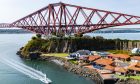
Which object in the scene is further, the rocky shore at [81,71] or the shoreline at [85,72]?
the rocky shore at [81,71]

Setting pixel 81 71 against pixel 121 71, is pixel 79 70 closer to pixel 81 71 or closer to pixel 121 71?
pixel 81 71

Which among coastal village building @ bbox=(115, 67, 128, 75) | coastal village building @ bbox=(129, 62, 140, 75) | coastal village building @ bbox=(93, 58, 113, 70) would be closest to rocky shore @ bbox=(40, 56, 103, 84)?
coastal village building @ bbox=(93, 58, 113, 70)

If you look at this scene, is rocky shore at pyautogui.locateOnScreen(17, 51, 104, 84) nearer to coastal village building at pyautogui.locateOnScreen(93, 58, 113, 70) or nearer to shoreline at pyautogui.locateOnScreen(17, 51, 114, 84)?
shoreline at pyautogui.locateOnScreen(17, 51, 114, 84)

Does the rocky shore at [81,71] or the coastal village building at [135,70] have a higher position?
the coastal village building at [135,70]

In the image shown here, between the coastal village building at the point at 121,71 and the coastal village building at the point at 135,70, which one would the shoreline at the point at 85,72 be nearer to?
the coastal village building at the point at 121,71

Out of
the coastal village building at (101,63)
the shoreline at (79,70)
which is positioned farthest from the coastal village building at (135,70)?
the coastal village building at (101,63)

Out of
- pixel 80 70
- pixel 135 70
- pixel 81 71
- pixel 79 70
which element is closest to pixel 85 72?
pixel 81 71

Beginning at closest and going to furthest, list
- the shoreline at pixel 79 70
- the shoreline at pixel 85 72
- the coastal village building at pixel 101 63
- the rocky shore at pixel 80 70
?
the shoreline at pixel 85 72 → the shoreline at pixel 79 70 → the rocky shore at pixel 80 70 → the coastal village building at pixel 101 63

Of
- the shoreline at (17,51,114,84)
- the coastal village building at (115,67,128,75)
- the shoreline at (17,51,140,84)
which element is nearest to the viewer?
the shoreline at (17,51,140,84)

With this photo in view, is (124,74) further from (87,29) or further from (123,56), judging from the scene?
(87,29)

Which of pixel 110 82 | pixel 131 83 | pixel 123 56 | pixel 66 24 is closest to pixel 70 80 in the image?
pixel 110 82

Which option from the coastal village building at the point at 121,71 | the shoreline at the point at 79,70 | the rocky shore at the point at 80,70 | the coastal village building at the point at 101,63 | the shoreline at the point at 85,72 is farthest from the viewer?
the coastal village building at the point at 101,63
